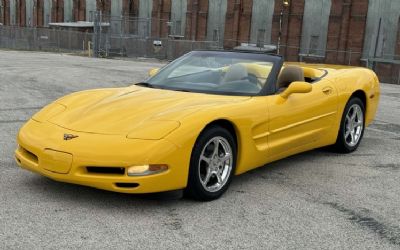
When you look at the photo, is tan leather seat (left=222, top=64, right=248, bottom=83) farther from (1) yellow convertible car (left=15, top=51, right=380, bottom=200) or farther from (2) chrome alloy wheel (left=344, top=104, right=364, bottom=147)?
(2) chrome alloy wheel (left=344, top=104, right=364, bottom=147)

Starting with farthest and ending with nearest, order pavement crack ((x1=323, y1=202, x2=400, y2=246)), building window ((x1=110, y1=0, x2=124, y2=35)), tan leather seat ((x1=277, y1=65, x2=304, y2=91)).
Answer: building window ((x1=110, y1=0, x2=124, y2=35)) < tan leather seat ((x1=277, y1=65, x2=304, y2=91)) < pavement crack ((x1=323, y1=202, x2=400, y2=246))

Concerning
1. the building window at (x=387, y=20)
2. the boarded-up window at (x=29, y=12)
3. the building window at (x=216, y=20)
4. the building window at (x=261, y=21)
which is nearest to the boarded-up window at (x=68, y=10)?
the boarded-up window at (x=29, y=12)

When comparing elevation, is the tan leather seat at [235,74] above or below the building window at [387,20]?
below

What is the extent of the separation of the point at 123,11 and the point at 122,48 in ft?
44.8

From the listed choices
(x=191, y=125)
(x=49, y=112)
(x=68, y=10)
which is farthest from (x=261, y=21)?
(x=191, y=125)

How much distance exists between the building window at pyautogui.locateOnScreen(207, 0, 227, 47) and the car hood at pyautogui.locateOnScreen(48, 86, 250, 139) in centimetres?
3513

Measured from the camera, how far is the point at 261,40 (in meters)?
37.8

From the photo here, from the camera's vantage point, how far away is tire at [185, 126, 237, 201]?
452cm

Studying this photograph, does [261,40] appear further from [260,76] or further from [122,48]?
[260,76]

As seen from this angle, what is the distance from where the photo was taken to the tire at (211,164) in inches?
178

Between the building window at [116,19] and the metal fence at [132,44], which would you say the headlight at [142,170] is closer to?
the metal fence at [132,44]

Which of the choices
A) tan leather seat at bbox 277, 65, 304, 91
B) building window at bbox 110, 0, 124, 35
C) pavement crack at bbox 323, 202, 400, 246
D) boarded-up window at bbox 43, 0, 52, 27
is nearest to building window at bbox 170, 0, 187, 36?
building window at bbox 110, 0, 124, 35

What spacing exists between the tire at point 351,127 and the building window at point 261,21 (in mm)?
29853

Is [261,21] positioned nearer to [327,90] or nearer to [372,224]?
[327,90]
